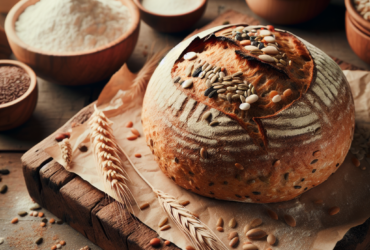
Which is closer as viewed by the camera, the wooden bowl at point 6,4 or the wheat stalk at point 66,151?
the wheat stalk at point 66,151

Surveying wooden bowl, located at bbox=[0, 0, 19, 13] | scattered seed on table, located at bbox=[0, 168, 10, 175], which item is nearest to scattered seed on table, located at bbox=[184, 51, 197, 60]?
scattered seed on table, located at bbox=[0, 168, 10, 175]

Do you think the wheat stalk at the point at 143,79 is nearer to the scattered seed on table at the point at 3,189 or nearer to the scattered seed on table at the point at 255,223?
the scattered seed on table at the point at 3,189

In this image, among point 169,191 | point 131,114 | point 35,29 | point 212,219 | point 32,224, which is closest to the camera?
point 212,219

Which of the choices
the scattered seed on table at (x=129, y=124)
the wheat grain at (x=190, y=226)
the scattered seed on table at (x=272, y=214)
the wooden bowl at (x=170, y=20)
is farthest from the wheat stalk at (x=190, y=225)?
the wooden bowl at (x=170, y=20)

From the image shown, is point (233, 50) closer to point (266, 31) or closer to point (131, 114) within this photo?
point (266, 31)

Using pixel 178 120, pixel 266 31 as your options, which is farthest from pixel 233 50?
pixel 178 120

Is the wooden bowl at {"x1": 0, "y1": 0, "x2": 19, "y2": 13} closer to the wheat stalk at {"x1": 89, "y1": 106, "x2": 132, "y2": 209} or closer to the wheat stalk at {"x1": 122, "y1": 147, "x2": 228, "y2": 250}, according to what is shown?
the wheat stalk at {"x1": 89, "y1": 106, "x2": 132, "y2": 209}

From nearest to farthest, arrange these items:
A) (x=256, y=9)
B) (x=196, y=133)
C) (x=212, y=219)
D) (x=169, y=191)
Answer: (x=196, y=133) < (x=212, y=219) < (x=169, y=191) < (x=256, y=9)
